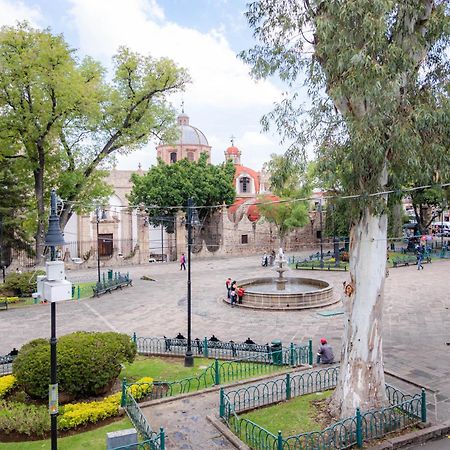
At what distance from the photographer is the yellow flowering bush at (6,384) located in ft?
36.9

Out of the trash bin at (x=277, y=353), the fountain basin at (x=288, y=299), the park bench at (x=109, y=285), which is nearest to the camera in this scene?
the trash bin at (x=277, y=353)

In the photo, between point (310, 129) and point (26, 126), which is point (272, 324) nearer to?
point (310, 129)

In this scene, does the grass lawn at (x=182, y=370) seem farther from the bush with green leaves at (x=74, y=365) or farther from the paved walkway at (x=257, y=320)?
the paved walkway at (x=257, y=320)

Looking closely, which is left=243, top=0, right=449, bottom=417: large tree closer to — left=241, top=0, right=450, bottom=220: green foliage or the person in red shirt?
left=241, top=0, right=450, bottom=220: green foliage

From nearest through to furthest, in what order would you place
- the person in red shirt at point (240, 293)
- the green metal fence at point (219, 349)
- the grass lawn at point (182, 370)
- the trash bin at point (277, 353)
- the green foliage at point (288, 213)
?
the grass lawn at point (182, 370) < the trash bin at point (277, 353) < the green metal fence at point (219, 349) < the person in red shirt at point (240, 293) < the green foliage at point (288, 213)

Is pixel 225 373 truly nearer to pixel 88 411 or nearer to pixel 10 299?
pixel 88 411

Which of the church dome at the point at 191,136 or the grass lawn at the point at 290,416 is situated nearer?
the grass lawn at the point at 290,416

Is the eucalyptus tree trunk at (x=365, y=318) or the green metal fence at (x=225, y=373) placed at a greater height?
the eucalyptus tree trunk at (x=365, y=318)

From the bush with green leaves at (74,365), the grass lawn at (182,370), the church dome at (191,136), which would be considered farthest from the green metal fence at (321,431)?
the church dome at (191,136)

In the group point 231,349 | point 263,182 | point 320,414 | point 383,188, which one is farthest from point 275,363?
point 263,182

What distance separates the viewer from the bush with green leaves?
1037 cm

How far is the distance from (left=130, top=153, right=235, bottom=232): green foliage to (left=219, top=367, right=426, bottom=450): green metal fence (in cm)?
3021

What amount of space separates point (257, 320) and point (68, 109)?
1711 cm

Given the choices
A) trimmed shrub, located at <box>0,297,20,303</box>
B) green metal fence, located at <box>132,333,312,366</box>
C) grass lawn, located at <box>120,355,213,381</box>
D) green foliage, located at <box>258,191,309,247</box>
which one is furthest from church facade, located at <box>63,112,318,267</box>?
grass lawn, located at <box>120,355,213,381</box>
